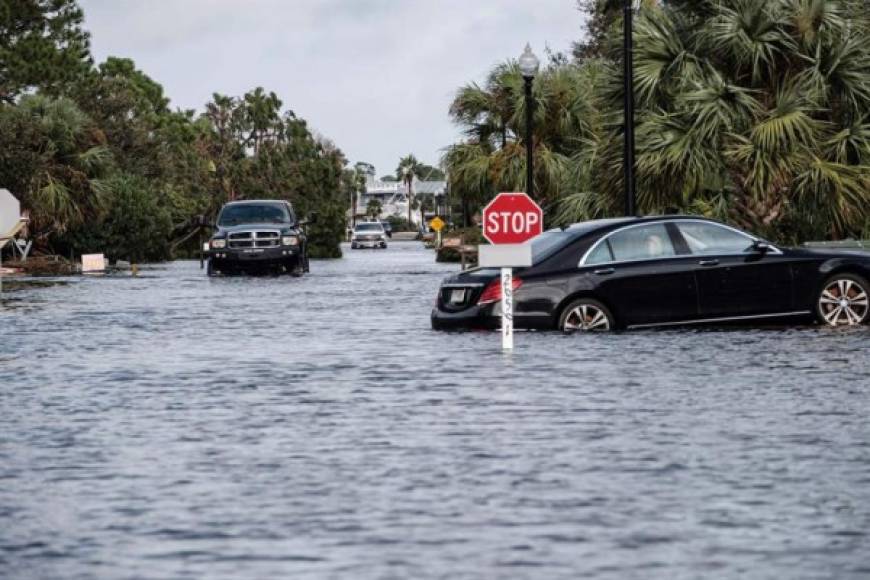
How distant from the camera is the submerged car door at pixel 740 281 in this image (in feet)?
76.8

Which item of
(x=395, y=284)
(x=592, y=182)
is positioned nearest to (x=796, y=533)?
(x=592, y=182)

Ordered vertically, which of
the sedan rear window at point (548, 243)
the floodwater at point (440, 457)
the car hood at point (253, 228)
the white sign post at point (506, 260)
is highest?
the car hood at point (253, 228)

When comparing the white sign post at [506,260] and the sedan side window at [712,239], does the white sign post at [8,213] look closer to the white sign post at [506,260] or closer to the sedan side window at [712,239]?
the sedan side window at [712,239]

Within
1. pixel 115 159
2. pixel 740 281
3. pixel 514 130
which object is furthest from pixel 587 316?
pixel 115 159

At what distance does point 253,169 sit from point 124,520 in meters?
92.2

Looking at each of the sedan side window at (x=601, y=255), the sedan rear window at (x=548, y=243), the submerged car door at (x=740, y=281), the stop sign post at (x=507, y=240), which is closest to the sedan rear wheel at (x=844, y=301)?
the submerged car door at (x=740, y=281)

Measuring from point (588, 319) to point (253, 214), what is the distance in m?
27.3

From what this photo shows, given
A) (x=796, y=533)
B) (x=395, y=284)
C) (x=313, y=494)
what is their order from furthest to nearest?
1. (x=395, y=284)
2. (x=313, y=494)
3. (x=796, y=533)

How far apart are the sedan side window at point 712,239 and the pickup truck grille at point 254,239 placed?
81.2 ft

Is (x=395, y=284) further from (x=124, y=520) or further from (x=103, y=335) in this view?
(x=124, y=520)

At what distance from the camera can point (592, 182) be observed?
38.1 meters

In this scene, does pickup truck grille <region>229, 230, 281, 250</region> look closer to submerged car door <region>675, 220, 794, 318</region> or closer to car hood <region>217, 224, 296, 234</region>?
car hood <region>217, 224, 296, 234</region>

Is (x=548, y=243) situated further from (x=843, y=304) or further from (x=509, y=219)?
(x=843, y=304)

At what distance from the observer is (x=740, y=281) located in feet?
77.0
